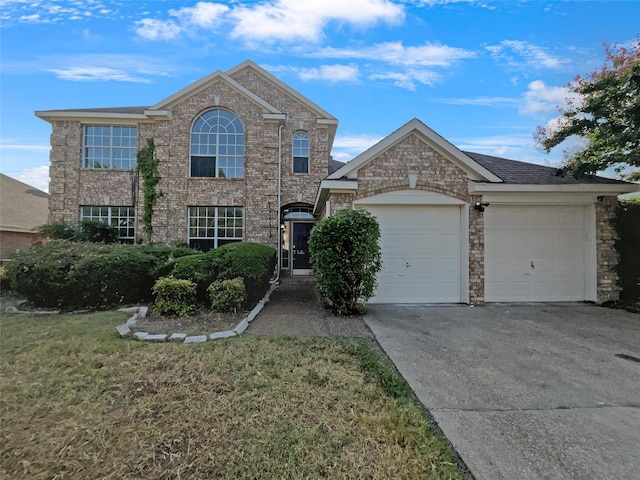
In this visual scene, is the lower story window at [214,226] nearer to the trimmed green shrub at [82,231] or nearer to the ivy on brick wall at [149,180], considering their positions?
the ivy on brick wall at [149,180]

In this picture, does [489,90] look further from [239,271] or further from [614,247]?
[239,271]

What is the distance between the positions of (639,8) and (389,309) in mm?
9218

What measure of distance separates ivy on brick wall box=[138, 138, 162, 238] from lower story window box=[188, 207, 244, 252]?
1604 millimetres

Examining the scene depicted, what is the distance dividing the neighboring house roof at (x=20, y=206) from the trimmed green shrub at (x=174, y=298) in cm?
1458

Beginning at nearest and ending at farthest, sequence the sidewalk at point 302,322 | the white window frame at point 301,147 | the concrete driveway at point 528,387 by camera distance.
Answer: the concrete driveway at point 528,387 < the sidewalk at point 302,322 < the white window frame at point 301,147

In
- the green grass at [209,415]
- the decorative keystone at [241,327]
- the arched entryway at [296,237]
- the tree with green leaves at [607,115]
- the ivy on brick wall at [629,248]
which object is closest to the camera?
the green grass at [209,415]

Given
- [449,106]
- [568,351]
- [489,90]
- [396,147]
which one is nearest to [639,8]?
[489,90]

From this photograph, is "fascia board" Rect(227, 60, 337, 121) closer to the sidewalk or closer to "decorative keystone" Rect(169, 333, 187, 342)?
the sidewalk

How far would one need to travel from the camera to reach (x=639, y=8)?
721 cm

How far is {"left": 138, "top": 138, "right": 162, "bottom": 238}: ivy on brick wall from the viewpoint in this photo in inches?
516

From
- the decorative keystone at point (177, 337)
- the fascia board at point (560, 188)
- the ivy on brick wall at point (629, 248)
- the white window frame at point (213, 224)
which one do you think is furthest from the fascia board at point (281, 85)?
the decorative keystone at point (177, 337)

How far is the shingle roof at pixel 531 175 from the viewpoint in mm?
7961

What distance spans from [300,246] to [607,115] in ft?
35.9

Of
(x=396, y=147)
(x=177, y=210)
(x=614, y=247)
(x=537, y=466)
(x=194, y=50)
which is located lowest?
(x=537, y=466)
